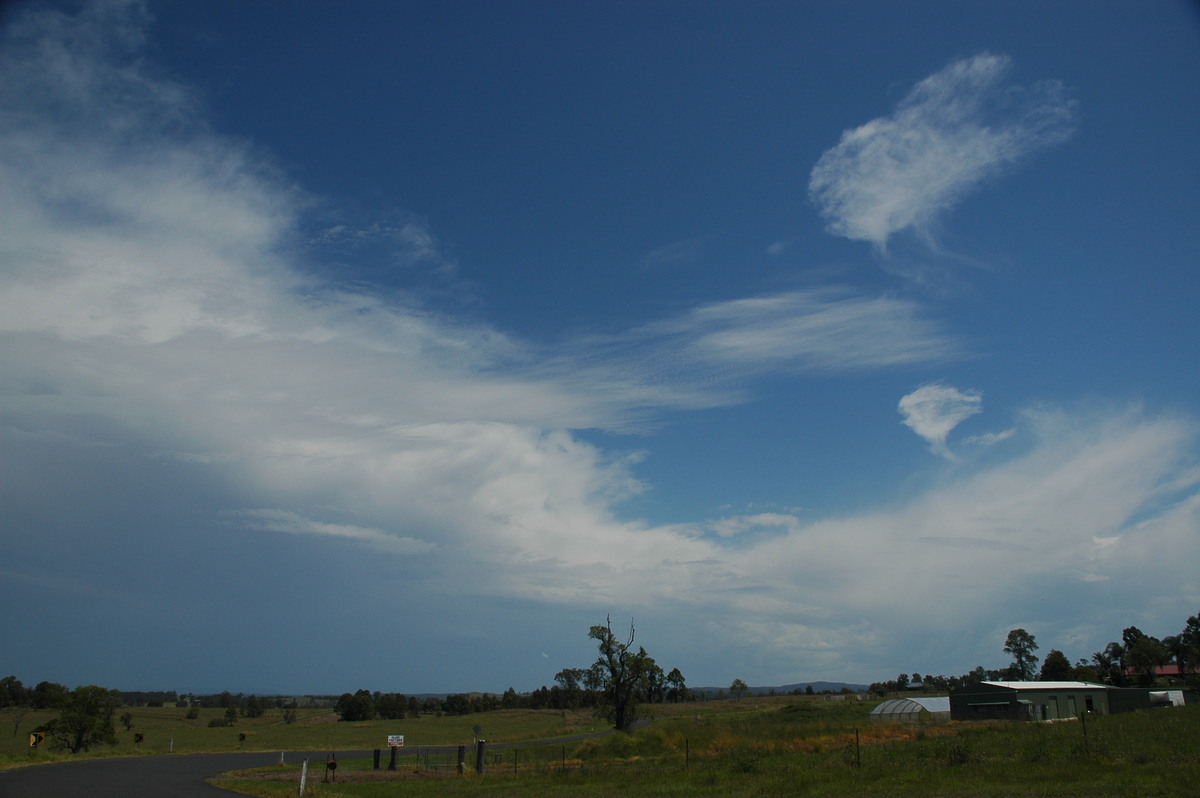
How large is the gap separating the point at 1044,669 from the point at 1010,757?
12098 cm

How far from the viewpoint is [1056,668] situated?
4838 inches

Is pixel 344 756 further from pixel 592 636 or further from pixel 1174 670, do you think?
pixel 1174 670

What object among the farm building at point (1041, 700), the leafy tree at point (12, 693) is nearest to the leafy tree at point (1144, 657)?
the farm building at point (1041, 700)

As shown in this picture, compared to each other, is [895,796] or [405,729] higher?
[895,796]

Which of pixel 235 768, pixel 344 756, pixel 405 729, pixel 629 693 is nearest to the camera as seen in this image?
pixel 235 768

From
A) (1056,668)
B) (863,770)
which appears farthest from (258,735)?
(1056,668)

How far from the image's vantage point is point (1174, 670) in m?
133

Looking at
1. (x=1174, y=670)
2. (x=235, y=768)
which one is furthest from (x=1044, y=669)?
(x=235, y=768)

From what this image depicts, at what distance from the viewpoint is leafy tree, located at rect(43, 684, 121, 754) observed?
52.8 metres

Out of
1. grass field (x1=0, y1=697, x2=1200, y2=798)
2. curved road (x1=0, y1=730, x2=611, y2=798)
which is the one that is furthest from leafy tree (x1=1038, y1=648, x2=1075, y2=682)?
curved road (x1=0, y1=730, x2=611, y2=798)

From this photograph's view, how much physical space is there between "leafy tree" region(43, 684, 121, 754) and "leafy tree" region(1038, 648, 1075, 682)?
418 ft

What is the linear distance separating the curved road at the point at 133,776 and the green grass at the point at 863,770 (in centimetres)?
244

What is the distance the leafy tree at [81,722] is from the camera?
5278 centimetres

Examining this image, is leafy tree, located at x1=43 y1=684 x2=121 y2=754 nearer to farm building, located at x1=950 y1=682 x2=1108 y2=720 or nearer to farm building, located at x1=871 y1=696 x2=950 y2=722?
farm building, located at x1=871 y1=696 x2=950 y2=722
